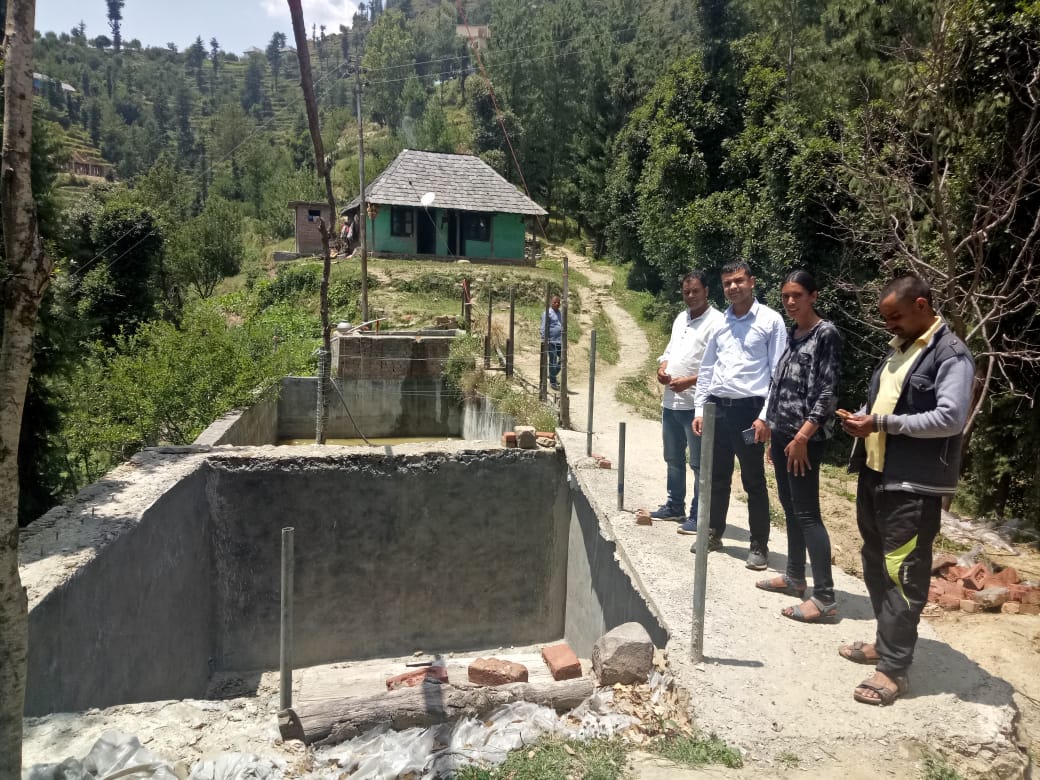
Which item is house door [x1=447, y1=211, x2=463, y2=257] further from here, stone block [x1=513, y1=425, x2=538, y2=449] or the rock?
the rock

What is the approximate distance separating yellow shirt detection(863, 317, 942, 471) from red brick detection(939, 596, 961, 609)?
215cm

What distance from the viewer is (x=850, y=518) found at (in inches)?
283

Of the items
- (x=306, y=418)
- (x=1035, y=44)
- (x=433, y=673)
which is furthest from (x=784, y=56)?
(x=433, y=673)

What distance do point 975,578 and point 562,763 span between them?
12.3 ft

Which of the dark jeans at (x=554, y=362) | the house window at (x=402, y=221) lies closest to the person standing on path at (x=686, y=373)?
the dark jeans at (x=554, y=362)

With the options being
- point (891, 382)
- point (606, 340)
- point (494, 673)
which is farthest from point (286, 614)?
point (606, 340)

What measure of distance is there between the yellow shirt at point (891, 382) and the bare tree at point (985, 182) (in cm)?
425

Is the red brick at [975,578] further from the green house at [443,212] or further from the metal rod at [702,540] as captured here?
the green house at [443,212]

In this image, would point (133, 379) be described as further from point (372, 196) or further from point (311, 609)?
point (372, 196)

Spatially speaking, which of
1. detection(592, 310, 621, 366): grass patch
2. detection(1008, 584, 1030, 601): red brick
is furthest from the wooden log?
detection(592, 310, 621, 366): grass patch

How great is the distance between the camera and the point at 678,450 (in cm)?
553

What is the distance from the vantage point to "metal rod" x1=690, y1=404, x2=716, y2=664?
11.3 ft

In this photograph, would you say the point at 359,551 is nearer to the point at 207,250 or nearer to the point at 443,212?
the point at 443,212

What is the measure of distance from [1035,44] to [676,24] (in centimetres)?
5531
